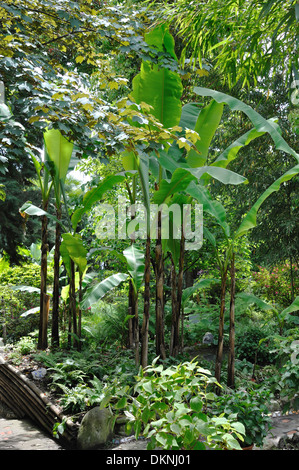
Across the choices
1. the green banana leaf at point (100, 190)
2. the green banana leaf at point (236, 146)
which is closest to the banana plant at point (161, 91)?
the green banana leaf at point (236, 146)

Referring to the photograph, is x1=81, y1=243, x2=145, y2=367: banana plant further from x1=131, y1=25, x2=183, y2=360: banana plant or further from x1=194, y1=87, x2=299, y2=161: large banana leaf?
x1=194, y1=87, x2=299, y2=161: large banana leaf

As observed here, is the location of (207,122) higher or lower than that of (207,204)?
higher

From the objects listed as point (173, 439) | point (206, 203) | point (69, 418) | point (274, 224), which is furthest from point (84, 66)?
point (173, 439)

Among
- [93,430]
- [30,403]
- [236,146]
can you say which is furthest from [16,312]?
[236,146]

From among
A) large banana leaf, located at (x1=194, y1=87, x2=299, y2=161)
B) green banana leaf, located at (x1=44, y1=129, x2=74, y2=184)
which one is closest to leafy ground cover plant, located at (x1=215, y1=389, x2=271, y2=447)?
large banana leaf, located at (x1=194, y1=87, x2=299, y2=161)

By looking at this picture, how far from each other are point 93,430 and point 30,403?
1259 mm

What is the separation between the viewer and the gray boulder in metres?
3.31

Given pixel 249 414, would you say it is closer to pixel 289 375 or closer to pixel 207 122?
pixel 289 375

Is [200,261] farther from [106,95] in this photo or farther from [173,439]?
[173,439]

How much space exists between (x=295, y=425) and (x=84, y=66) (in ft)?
26.8

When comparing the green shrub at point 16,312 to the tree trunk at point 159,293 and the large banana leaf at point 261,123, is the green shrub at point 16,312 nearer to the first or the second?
the tree trunk at point 159,293

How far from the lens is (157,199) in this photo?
12.6ft

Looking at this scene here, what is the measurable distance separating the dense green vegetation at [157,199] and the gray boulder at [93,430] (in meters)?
0.14

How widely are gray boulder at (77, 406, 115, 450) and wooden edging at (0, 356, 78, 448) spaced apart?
111mm
